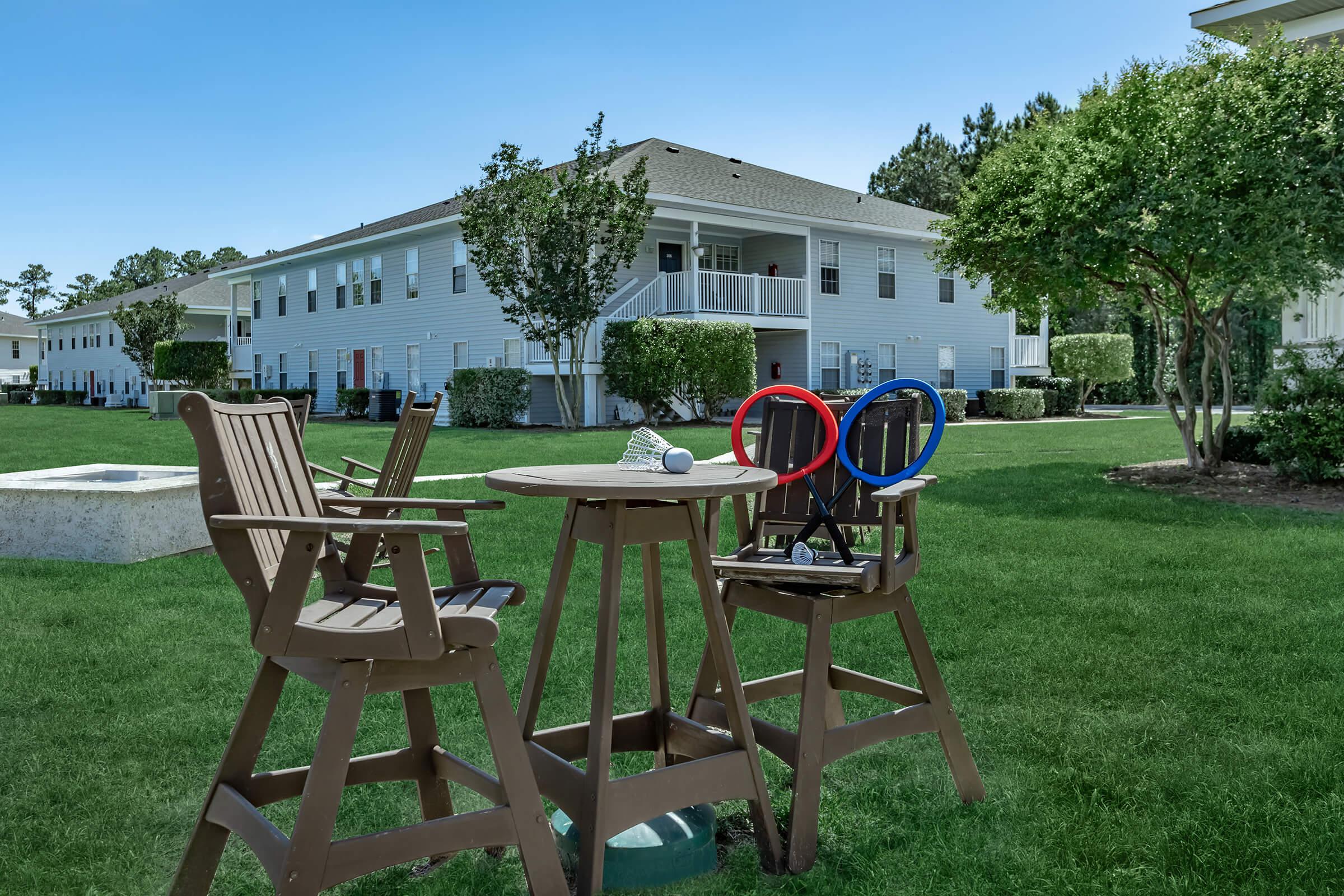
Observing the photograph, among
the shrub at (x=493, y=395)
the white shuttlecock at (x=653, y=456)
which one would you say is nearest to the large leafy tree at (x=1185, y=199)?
the white shuttlecock at (x=653, y=456)

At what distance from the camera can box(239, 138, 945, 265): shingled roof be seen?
23.9 m

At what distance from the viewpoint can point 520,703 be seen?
114 inches

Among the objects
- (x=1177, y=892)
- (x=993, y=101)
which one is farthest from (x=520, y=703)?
(x=993, y=101)

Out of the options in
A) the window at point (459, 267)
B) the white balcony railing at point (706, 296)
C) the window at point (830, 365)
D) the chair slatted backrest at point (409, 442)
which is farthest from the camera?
the window at point (830, 365)

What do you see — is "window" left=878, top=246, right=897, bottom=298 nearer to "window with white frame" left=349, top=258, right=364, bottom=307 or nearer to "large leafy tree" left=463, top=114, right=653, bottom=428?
"large leafy tree" left=463, top=114, right=653, bottom=428

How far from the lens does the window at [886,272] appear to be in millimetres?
27797

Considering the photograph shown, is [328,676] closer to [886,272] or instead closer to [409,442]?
[409,442]

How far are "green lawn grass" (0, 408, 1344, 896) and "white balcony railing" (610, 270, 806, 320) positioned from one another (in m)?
15.9

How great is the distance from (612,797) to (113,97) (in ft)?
101

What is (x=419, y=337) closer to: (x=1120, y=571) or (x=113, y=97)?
(x=113, y=97)

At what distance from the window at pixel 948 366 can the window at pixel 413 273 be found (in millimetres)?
15119

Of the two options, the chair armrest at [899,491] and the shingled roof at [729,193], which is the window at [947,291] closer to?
the shingled roof at [729,193]

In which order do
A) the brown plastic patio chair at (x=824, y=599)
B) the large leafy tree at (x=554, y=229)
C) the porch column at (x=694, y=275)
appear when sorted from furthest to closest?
the porch column at (x=694, y=275), the large leafy tree at (x=554, y=229), the brown plastic patio chair at (x=824, y=599)

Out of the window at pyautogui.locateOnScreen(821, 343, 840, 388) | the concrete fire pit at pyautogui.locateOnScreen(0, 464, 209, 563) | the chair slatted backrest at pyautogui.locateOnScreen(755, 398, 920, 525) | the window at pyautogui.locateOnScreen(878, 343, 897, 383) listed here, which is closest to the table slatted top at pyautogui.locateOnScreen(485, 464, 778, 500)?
the chair slatted backrest at pyautogui.locateOnScreen(755, 398, 920, 525)
